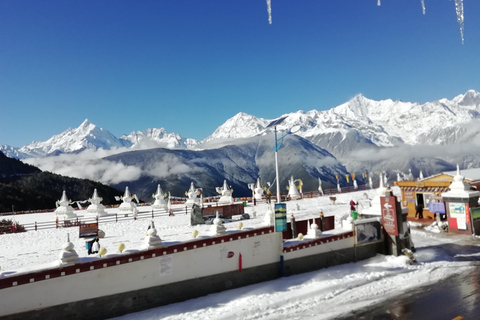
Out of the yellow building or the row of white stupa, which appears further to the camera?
the row of white stupa

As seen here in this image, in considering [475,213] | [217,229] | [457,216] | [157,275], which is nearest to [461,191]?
[475,213]

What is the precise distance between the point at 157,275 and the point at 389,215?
12.3m

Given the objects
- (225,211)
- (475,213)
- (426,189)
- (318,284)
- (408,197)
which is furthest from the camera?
(408,197)

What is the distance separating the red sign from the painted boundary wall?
3.28 metres

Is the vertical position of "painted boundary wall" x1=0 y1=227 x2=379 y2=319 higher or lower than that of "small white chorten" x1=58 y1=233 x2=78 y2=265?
lower

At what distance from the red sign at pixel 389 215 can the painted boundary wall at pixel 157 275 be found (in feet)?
10.7

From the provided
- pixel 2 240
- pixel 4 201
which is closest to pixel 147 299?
pixel 2 240

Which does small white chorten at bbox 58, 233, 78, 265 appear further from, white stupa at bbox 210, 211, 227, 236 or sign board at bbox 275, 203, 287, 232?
sign board at bbox 275, 203, 287, 232

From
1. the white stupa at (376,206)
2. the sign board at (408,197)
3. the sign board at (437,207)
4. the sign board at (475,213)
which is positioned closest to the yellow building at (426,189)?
the sign board at (408,197)

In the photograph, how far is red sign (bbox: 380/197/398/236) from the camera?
16438 millimetres

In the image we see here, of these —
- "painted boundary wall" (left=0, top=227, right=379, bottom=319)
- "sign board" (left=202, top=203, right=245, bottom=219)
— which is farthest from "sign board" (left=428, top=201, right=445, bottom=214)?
"sign board" (left=202, top=203, right=245, bottom=219)

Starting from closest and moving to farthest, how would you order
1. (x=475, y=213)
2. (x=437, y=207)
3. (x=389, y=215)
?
(x=389, y=215) < (x=475, y=213) < (x=437, y=207)

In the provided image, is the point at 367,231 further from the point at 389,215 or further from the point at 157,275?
the point at 157,275

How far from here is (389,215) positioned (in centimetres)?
1673
